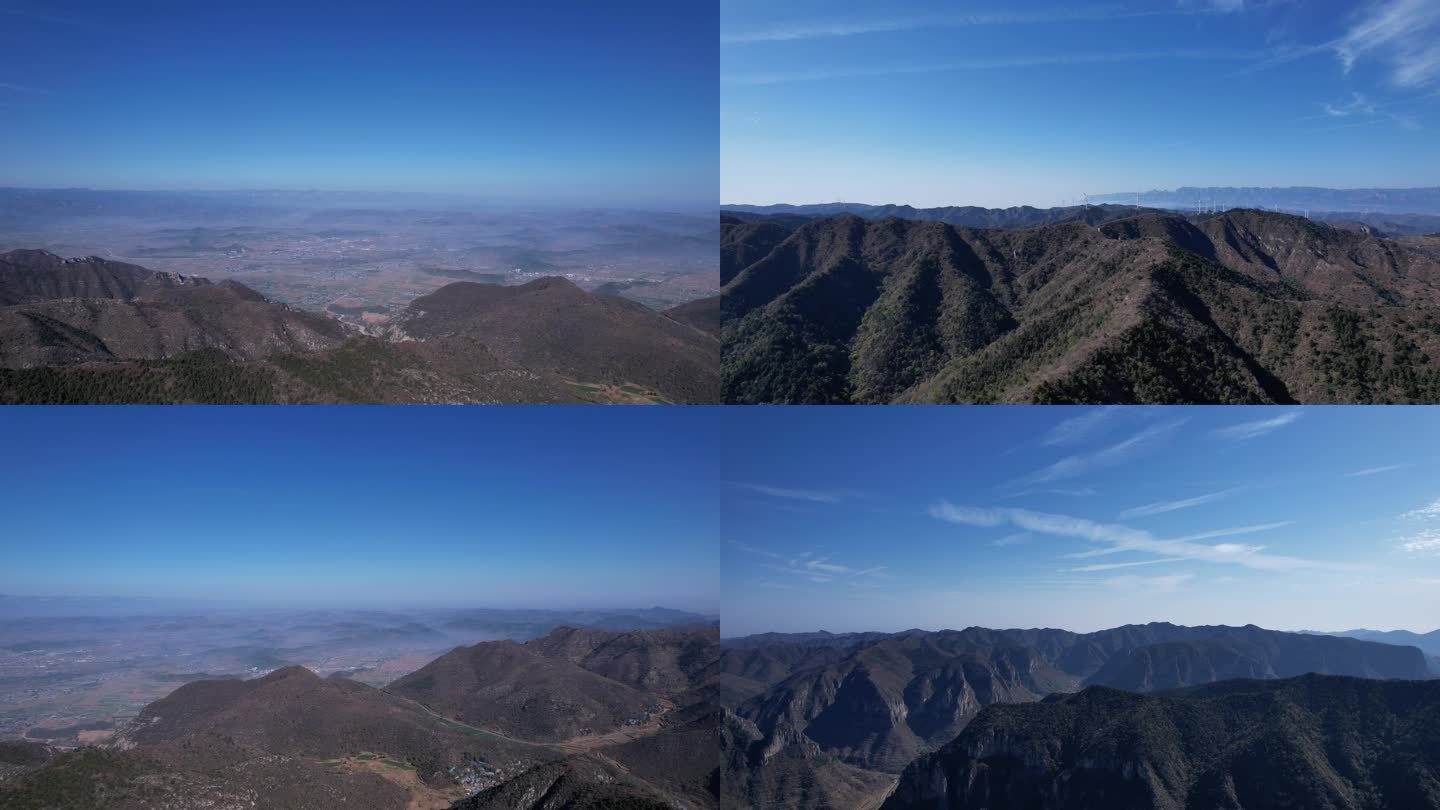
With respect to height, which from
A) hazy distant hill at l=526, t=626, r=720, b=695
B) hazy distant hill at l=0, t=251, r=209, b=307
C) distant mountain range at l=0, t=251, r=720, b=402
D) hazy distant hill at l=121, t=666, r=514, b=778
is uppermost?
hazy distant hill at l=0, t=251, r=209, b=307

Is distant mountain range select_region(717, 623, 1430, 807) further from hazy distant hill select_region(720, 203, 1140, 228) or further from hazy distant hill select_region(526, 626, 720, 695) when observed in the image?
hazy distant hill select_region(720, 203, 1140, 228)

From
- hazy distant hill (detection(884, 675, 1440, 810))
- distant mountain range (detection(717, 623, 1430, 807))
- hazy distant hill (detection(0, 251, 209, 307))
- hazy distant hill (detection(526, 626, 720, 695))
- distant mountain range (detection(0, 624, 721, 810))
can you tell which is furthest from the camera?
hazy distant hill (detection(0, 251, 209, 307))

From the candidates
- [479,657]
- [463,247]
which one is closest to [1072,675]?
[479,657]

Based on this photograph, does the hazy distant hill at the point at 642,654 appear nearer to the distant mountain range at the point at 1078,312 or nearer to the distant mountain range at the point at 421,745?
the distant mountain range at the point at 421,745

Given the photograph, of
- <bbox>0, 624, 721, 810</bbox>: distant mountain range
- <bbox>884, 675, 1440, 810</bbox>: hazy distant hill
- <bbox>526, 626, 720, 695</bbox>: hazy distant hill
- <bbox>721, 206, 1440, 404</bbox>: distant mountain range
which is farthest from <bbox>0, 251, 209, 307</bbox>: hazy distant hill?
<bbox>884, 675, 1440, 810</bbox>: hazy distant hill

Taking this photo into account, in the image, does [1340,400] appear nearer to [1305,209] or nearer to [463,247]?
[463,247]

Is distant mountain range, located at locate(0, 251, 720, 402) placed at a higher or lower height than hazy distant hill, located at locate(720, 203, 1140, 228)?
lower

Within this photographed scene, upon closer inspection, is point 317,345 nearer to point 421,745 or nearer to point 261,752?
point 261,752
